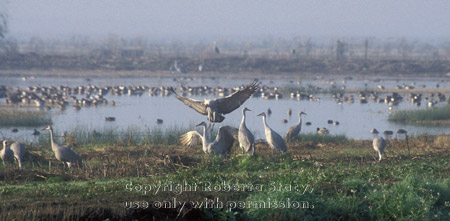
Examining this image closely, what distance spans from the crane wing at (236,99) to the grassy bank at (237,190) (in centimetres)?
173

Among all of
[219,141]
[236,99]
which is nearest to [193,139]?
[219,141]

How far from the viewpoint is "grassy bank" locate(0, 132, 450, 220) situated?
783cm

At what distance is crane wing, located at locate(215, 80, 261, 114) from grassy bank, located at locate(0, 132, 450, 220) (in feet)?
5.68

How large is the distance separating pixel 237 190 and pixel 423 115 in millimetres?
17090

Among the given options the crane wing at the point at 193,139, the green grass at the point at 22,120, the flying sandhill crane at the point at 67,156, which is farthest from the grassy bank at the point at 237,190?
the green grass at the point at 22,120

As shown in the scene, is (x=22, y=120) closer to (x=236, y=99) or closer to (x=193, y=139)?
(x=193, y=139)

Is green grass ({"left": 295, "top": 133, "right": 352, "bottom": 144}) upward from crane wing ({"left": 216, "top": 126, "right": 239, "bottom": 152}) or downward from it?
downward

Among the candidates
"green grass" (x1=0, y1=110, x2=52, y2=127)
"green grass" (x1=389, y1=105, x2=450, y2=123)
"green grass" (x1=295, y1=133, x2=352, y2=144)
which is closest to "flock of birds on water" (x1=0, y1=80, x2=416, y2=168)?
"green grass" (x1=295, y1=133, x2=352, y2=144)

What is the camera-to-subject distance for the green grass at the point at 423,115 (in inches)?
935

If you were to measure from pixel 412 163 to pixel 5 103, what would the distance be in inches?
A: 848

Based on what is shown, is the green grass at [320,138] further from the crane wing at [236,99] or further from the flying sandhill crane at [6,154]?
the flying sandhill crane at [6,154]

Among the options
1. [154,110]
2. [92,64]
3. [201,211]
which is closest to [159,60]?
[92,64]

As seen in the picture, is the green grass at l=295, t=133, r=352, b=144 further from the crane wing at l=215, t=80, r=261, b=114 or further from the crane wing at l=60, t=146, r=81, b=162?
the crane wing at l=60, t=146, r=81, b=162

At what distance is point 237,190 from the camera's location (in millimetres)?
8859
